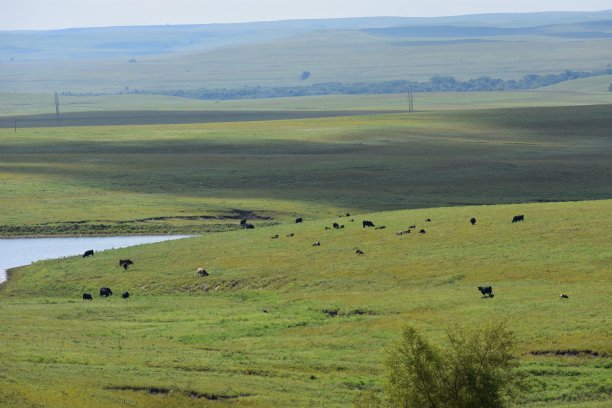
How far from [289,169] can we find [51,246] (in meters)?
29.1

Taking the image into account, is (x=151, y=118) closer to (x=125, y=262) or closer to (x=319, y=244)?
(x=319, y=244)

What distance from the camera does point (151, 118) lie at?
169m

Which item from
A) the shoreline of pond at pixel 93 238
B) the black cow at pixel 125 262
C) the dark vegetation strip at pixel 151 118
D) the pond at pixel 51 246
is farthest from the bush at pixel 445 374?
the dark vegetation strip at pixel 151 118

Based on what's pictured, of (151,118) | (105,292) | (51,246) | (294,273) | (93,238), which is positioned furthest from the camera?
(151,118)

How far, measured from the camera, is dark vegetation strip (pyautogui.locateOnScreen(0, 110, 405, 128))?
159 meters

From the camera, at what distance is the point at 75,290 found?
1902 inches

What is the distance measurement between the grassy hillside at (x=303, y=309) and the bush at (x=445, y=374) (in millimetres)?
3721

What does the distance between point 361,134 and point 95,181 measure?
1375 inches

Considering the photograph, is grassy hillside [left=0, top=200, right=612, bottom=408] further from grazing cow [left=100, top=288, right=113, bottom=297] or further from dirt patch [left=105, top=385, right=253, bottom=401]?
grazing cow [left=100, top=288, right=113, bottom=297]

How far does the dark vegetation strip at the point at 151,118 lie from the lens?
159125 millimetres

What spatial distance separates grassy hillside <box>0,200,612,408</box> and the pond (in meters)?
3.46

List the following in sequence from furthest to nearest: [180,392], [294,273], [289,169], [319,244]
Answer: [289,169]
[319,244]
[294,273]
[180,392]

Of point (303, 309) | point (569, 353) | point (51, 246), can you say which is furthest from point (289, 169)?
point (569, 353)

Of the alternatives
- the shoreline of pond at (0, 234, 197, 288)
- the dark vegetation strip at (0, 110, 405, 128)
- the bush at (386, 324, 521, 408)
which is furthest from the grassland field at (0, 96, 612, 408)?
the dark vegetation strip at (0, 110, 405, 128)
